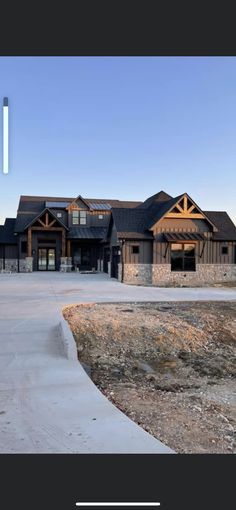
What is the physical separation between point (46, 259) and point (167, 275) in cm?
1319

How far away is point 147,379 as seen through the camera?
23.1 ft

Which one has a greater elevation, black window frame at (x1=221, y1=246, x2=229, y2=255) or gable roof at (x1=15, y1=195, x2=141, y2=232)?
gable roof at (x1=15, y1=195, x2=141, y2=232)

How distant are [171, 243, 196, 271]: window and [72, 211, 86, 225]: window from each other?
44.2ft

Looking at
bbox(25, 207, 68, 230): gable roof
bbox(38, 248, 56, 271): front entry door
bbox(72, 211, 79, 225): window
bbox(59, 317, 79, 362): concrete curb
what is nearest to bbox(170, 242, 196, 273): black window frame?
bbox(25, 207, 68, 230): gable roof

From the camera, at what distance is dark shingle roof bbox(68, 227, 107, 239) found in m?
33.7

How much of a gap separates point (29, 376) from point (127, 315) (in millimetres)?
5517

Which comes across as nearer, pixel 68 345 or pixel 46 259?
pixel 68 345

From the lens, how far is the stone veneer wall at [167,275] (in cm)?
2398

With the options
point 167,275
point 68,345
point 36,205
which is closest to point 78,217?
point 36,205

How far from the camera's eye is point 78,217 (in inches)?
1398

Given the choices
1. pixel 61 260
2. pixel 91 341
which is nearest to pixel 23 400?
pixel 91 341

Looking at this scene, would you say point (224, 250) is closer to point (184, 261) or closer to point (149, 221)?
point (184, 261)

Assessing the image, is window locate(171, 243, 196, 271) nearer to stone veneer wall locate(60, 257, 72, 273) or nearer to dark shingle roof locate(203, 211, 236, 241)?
dark shingle roof locate(203, 211, 236, 241)
